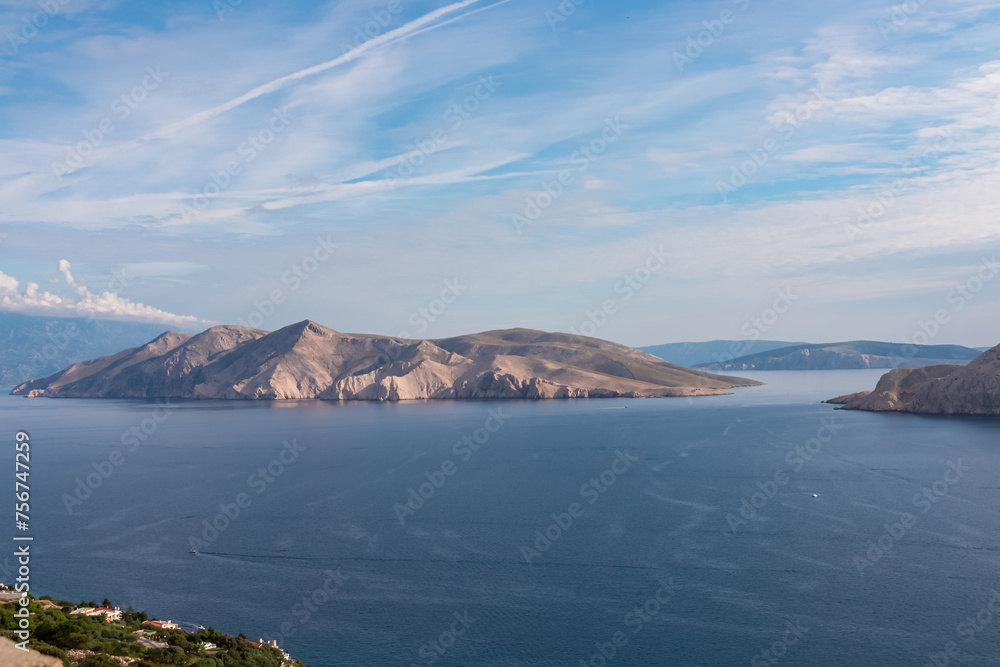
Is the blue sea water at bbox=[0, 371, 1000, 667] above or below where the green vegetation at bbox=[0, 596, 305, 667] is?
below

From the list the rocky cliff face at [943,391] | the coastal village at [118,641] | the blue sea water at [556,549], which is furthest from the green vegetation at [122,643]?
the rocky cliff face at [943,391]

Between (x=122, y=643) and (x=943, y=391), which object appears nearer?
(x=122, y=643)

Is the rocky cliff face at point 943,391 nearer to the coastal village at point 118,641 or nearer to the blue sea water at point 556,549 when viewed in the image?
the blue sea water at point 556,549

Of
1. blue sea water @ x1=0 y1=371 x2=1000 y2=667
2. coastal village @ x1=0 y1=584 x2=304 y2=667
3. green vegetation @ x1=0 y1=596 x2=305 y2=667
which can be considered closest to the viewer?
green vegetation @ x1=0 y1=596 x2=305 y2=667

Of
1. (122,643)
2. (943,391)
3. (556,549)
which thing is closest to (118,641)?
(122,643)

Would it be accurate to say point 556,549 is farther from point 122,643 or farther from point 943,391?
point 943,391

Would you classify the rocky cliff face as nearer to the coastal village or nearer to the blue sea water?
the blue sea water

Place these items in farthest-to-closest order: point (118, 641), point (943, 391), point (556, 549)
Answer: point (943, 391)
point (556, 549)
point (118, 641)

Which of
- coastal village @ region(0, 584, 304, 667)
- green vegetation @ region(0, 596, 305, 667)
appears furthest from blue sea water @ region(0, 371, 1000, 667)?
green vegetation @ region(0, 596, 305, 667)

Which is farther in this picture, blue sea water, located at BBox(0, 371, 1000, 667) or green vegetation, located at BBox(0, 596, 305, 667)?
blue sea water, located at BBox(0, 371, 1000, 667)

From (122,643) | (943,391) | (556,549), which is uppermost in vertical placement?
(122,643)
